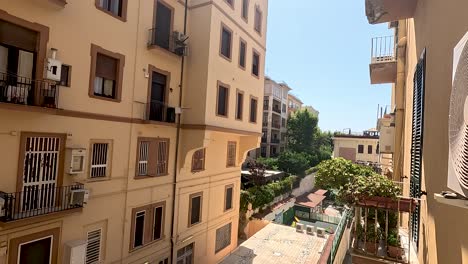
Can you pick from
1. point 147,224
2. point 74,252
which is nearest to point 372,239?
point 74,252

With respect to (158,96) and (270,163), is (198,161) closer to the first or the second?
(158,96)

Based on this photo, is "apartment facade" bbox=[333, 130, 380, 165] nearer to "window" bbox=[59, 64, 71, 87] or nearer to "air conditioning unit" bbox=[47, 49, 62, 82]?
"window" bbox=[59, 64, 71, 87]

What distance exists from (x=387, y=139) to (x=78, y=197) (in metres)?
12.5

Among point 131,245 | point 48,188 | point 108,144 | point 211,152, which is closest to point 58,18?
point 108,144

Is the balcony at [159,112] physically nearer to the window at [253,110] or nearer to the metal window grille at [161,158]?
the metal window grille at [161,158]

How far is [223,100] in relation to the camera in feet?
45.8

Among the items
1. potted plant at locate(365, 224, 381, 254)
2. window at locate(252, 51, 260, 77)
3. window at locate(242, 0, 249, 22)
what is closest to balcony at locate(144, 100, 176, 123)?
window at locate(252, 51, 260, 77)

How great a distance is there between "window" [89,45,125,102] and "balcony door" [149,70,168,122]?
1631mm

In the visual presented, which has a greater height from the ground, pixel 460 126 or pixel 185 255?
pixel 460 126

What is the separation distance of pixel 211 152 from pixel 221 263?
575 centimetres

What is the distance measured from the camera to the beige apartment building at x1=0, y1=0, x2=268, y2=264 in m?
7.35

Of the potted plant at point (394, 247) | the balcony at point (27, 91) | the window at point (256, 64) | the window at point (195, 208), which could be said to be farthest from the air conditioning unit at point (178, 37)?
the potted plant at point (394, 247)

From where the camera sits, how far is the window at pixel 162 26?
11.4 m

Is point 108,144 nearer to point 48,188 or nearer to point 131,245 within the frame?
point 48,188
